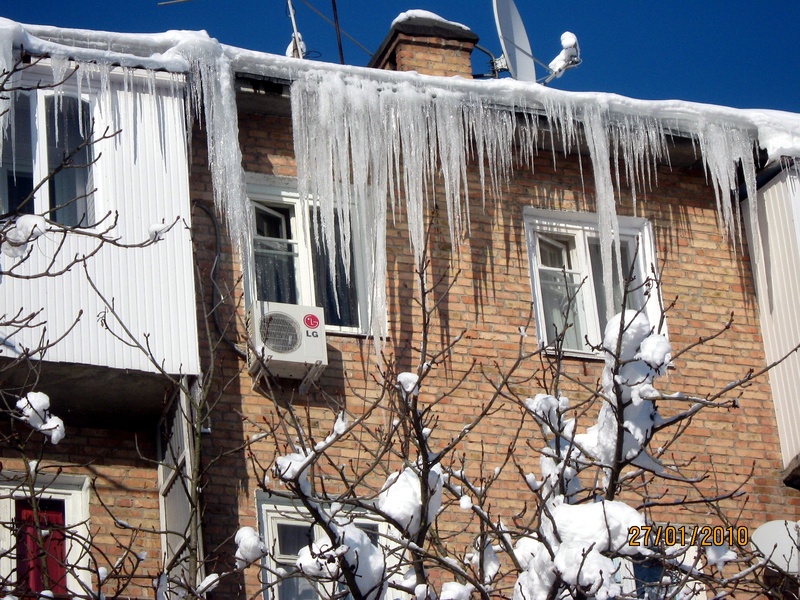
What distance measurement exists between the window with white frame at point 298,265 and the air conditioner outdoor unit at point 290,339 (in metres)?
0.37

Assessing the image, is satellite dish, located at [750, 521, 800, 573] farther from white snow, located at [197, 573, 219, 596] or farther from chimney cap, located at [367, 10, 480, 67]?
chimney cap, located at [367, 10, 480, 67]

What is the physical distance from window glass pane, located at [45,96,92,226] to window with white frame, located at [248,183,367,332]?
123 centimetres

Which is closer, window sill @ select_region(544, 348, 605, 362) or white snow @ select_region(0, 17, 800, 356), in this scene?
white snow @ select_region(0, 17, 800, 356)

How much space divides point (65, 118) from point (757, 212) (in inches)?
198

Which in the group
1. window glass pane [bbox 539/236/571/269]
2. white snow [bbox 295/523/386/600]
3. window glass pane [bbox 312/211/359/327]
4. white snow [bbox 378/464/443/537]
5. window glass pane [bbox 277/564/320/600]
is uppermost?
window glass pane [bbox 539/236/571/269]

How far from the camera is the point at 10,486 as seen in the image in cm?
952

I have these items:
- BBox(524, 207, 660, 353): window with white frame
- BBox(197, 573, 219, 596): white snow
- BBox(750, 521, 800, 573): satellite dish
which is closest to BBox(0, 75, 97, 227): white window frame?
BBox(197, 573, 219, 596): white snow

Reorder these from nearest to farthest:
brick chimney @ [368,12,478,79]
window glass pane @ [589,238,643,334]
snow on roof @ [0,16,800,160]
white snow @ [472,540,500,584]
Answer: white snow @ [472,540,500,584]
snow on roof @ [0,16,800,160]
window glass pane @ [589,238,643,334]
brick chimney @ [368,12,478,79]

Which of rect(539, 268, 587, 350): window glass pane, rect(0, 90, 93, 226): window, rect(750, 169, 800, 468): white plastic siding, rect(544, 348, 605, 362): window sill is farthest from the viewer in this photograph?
rect(539, 268, 587, 350): window glass pane

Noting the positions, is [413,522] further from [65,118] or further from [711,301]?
[711,301]

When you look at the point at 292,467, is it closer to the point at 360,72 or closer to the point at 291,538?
the point at 291,538

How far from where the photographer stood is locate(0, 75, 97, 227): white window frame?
32.9 ft

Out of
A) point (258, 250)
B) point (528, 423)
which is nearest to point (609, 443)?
point (528, 423)

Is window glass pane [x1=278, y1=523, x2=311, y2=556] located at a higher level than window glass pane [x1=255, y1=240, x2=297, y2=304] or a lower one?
lower
